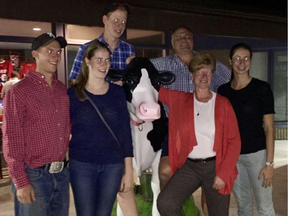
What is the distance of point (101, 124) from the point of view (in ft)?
6.86

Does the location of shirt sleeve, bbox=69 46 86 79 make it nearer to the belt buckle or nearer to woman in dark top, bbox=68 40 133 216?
woman in dark top, bbox=68 40 133 216

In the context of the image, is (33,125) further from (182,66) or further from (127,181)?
(182,66)

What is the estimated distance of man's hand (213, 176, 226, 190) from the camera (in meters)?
2.34

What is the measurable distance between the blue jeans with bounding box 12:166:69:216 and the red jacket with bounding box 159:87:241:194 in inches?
32.2

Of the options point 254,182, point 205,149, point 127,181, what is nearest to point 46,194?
point 127,181

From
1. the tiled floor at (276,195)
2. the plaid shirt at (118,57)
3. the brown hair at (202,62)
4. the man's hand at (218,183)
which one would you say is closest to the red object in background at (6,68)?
the tiled floor at (276,195)

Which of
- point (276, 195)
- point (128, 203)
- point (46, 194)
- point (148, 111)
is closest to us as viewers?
point (46, 194)

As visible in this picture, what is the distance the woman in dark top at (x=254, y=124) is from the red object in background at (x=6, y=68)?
573 cm

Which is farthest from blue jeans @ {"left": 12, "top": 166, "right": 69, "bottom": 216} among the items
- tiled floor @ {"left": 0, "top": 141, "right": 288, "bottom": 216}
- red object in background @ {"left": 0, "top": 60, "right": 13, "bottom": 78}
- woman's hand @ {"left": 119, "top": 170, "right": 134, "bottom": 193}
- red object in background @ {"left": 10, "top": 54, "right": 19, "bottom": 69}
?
red object in background @ {"left": 0, "top": 60, "right": 13, "bottom": 78}

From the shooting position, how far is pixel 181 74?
9.71ft

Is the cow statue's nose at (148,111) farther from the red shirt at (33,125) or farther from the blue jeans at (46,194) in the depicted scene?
the blue jeans at (46,194)

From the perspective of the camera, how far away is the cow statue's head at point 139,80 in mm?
2445

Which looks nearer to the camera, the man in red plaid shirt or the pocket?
the man in red plaid shirt

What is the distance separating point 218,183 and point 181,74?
1051 millimetres
